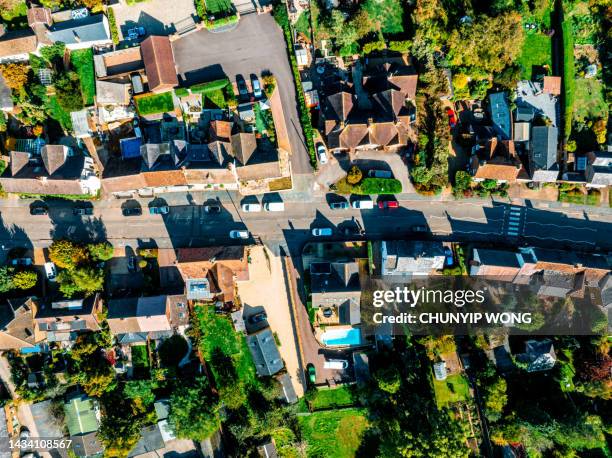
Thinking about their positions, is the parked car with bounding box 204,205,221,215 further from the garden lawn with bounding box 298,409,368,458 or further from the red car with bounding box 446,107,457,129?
the red car with bounding box 446,107,457,129

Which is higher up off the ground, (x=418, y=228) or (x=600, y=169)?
(x=600, y=169)

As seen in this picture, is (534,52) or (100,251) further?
(534,52)

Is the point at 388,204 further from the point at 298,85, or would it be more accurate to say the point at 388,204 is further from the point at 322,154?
the point at 298,85

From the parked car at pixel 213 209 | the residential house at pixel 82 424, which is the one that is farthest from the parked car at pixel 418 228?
the residential house at pixel 82 424

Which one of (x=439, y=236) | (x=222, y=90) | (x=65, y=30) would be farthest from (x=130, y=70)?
(x=439, y=236)

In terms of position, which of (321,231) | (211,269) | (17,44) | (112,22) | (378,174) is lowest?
(211,269)

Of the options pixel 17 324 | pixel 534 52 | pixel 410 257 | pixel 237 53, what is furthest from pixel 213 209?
pixel 534 52

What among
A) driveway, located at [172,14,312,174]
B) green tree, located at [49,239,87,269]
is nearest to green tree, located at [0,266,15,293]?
green tree, located at [49,239,87,269]
